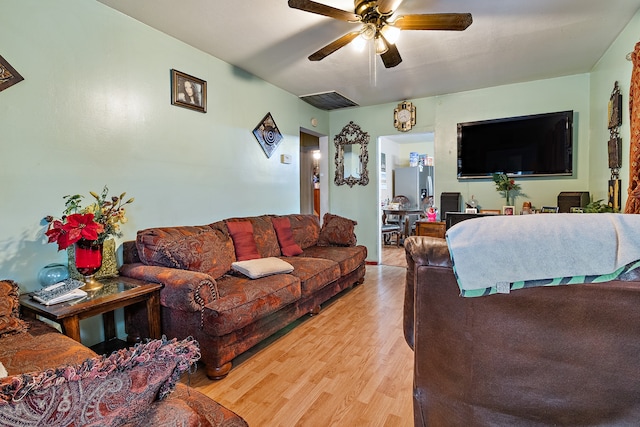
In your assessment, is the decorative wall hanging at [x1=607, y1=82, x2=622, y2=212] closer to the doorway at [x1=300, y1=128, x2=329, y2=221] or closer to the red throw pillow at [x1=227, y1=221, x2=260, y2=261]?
the red throw pillow at [x1=227, y1=221, x2=260, y2=261]

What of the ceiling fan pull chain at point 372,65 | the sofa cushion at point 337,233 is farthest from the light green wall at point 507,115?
the sofa cushion at point 337,233

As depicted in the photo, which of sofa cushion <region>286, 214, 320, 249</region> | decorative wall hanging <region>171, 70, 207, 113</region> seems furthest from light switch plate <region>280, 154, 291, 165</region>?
decorative wall hanging <region>171, 70, 207, 113</region>

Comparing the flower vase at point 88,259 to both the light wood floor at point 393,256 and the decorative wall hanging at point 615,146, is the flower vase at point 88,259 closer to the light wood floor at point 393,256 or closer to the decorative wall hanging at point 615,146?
the light wood floor at point 393,256

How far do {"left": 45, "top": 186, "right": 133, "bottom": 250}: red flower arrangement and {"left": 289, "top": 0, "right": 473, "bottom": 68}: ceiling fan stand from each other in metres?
1.78

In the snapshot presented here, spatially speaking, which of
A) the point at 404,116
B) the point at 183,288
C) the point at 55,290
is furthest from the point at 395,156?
the point at 55,290

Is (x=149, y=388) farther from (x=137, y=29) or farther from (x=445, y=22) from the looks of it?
(x=137, y=29)

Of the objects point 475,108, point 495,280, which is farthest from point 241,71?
Answer: point 495,280

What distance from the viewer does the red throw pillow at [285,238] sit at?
3436 millimetres

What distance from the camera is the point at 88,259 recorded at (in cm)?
192

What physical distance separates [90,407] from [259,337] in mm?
1819

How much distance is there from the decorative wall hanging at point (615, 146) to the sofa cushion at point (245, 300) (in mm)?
2923

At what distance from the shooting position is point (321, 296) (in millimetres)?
3041

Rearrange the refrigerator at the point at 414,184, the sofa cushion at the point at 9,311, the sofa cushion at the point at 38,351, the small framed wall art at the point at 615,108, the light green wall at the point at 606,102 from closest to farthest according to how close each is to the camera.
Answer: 1. the sofa cushion at the point at 38,351
2. the sofa cushion at the point at 9,311
3. the light green wall at the point at 606,102
4. the small framed wall art at the point at 615,108
5. the refrigerator at the point at 414,184

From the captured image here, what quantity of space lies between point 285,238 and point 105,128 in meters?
1.91
